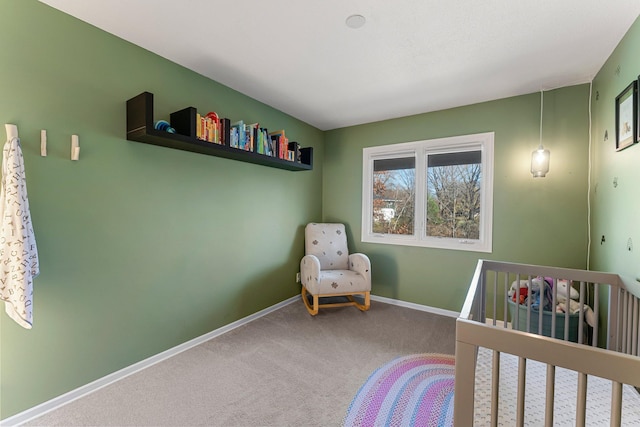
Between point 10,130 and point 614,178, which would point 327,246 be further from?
point 10,130

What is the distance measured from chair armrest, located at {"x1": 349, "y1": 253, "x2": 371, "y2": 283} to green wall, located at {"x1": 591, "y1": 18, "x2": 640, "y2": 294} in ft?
6.45

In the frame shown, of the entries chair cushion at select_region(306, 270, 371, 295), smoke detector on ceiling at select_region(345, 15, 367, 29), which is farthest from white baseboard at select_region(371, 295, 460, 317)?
smoke detector on ceiling at select_region(345, 15, 367, 29)

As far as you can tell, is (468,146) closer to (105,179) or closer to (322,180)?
(322,180)

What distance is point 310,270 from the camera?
10.1ft

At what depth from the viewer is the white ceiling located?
1.58m

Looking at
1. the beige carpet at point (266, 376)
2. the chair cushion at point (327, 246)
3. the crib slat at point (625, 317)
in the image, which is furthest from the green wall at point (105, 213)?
the crib slat at point (625, 317)

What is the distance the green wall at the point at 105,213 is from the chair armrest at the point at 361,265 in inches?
53.7

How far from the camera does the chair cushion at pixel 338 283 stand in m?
2.99

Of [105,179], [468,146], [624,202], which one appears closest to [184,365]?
[105,179]

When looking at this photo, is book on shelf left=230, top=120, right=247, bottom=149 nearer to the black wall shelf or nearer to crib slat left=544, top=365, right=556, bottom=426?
the black wall shelf

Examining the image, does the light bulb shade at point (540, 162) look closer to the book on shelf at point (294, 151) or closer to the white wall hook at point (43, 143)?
the book on shelf at point (294, 151)

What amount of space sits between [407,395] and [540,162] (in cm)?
237

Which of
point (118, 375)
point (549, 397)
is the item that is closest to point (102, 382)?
point (118, 375)

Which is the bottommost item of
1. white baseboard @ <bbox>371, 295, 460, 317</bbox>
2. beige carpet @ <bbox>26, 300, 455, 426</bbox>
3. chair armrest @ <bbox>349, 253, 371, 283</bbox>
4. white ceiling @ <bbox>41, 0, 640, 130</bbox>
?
beige carpet @ <bbox>26, 300, 455, 426</bbox>
